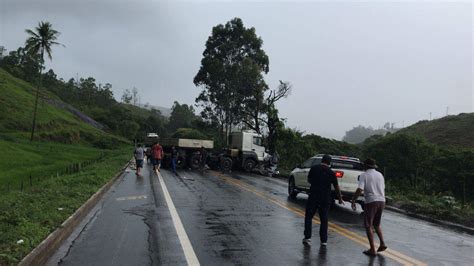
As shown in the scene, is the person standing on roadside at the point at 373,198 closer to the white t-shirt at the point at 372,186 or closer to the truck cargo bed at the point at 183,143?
the white t-shirt at the point at 372,186

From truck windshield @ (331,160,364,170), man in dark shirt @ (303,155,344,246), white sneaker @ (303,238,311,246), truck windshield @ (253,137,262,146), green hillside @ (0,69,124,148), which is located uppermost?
green hillside @ (0,69,124,148)

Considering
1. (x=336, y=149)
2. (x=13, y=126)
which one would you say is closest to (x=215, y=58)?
(x=336, y=149)

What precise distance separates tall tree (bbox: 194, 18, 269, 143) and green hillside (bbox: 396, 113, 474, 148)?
20913 millimetres

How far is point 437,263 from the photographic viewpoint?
8109 millimetres

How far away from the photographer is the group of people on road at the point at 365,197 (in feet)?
28.9

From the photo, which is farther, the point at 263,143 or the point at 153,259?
the point at 263,143

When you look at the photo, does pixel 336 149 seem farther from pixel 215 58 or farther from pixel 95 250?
pixel 95 250

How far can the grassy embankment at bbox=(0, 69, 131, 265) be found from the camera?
28.0ft

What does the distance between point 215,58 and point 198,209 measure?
144ft

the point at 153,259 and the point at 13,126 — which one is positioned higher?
the point at 13,126

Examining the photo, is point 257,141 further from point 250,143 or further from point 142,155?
point 142,155

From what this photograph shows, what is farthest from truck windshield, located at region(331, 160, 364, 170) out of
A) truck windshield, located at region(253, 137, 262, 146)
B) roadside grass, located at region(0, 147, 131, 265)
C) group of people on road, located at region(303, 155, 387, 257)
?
truck windshield, located at region(253, 137, 262, 146)

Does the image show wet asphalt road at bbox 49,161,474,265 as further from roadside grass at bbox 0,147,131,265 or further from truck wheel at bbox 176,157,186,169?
truck wheel at bbox 176,157,186,169

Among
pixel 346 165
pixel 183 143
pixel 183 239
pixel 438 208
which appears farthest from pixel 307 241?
pixel 183 143
